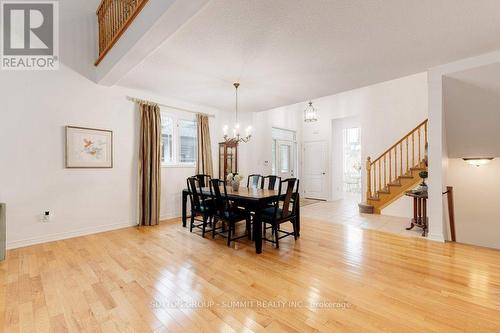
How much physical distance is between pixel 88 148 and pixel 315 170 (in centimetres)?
655

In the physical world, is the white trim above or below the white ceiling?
below

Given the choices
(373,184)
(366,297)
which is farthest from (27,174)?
(373,184)

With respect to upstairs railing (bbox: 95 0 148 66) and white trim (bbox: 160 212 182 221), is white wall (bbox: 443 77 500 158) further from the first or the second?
white trim (bbox: 160 212 182 221)

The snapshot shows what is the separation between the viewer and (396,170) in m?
5.66

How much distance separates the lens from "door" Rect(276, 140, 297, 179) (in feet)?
Result: 24.7

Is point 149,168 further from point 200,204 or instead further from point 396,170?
point 396,170

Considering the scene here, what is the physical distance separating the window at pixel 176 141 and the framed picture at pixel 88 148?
43.0 inches

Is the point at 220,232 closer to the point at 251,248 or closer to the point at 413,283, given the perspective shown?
the point at 251,248

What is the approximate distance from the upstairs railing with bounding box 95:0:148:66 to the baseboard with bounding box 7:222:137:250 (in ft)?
9.30

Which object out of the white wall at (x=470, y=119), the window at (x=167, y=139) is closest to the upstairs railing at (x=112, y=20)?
the window at (x=167, y=139)

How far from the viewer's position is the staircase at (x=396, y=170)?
16.8ft

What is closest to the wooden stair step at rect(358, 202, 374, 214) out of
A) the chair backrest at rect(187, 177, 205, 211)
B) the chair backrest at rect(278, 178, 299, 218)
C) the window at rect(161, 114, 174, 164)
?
the chair backrest at rect(278, 178, 299, 218)

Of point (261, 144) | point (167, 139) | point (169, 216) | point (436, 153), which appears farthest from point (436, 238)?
point (167, 139)

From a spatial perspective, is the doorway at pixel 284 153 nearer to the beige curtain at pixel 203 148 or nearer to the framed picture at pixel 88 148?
the beige curtain at pixel 203 148
